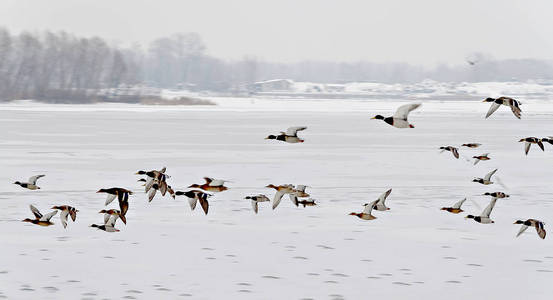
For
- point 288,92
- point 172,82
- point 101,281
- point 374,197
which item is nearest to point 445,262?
point 101,281

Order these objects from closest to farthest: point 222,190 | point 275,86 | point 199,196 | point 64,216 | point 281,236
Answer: point 199,196 < point 222,190 < point 281,236 < point 64,216 < point 275,86

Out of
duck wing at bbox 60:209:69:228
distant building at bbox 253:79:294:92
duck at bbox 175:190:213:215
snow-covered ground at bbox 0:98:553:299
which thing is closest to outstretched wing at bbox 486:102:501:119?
snow-covered ground at bbox 0:98:553:299

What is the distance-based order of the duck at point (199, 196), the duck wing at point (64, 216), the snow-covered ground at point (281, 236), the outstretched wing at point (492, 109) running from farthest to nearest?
the duck wing at point (64, 216) < the duck at point (199, 196) < the outstretched wing at point (492, 109) < the snow-covered ground at point (281, 236)

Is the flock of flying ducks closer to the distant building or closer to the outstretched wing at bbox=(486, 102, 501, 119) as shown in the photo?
the outstretched wing at bbox=(486, 102, 501, 119)

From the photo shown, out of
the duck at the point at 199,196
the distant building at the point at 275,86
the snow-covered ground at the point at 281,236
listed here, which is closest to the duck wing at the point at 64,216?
the snow-covered ground at the point at 281,236

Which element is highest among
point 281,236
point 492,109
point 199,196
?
point 492,109

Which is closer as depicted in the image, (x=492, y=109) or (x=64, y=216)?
(x=492, y=109)

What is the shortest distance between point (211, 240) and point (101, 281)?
2363 millimetres

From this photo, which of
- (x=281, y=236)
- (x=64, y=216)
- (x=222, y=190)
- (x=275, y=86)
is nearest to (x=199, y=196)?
(x=222, y=190)

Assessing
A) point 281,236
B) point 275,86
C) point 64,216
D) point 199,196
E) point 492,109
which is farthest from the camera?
point 275,86

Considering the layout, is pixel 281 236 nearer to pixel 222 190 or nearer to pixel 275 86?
pixel 222 190

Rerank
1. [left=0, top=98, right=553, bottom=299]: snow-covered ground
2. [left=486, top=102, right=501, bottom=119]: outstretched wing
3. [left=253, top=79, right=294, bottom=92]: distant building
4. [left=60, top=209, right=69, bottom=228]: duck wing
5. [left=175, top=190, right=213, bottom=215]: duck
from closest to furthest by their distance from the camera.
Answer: [left=0, top=98, right=553, bottom=299]: snow-covered ground, [left=486, top=102, right=501, bottom=119]: outstretched wing, [left=175, top=190, right=213, bottom=215]: duck, [left=60, top=209, right=69, bottom=228]: duck wing, [left=253, top=79, right=294, bottom=92]: distant building

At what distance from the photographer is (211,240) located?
10.4 m

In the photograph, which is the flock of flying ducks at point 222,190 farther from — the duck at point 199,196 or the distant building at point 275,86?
the distant building at point 275,86
